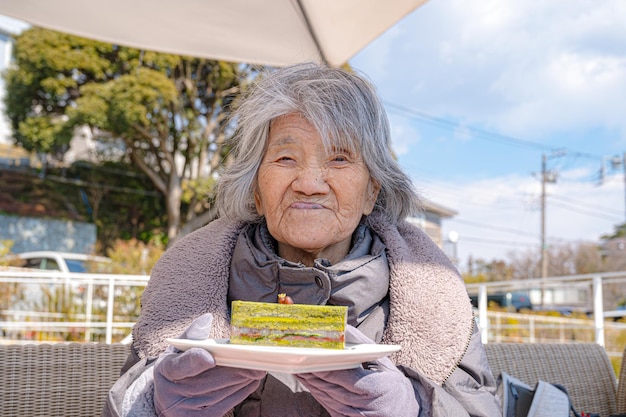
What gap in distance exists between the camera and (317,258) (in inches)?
60.3

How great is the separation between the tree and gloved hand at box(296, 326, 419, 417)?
552 inches

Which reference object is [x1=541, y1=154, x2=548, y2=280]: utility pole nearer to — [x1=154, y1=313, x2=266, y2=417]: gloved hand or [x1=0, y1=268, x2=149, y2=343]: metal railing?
[x1=0, y1=268, x2=149, y2=343]: metal railing

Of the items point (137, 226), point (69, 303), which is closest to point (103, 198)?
point (137, 226)

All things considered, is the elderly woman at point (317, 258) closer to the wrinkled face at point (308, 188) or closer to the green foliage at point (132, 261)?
the wrinkled face at point (308, 188)

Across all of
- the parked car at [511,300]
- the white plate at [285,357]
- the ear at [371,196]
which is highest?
the ear at [371,196]

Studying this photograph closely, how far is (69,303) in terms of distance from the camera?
7.08 metres

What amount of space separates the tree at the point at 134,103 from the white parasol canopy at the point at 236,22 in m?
11.5

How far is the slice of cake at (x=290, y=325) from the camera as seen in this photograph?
1.00m

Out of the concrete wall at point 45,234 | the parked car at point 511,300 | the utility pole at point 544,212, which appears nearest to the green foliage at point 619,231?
the utility pole at point 544,212

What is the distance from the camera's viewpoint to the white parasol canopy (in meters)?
2.99

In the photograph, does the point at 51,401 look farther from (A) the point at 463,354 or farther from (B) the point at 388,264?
(A) the point at 463,354

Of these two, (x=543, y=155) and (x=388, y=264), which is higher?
(x=543, y=155)

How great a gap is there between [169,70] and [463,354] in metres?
16.5

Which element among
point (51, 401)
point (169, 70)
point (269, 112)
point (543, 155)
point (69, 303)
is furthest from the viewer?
point (543, 155)
